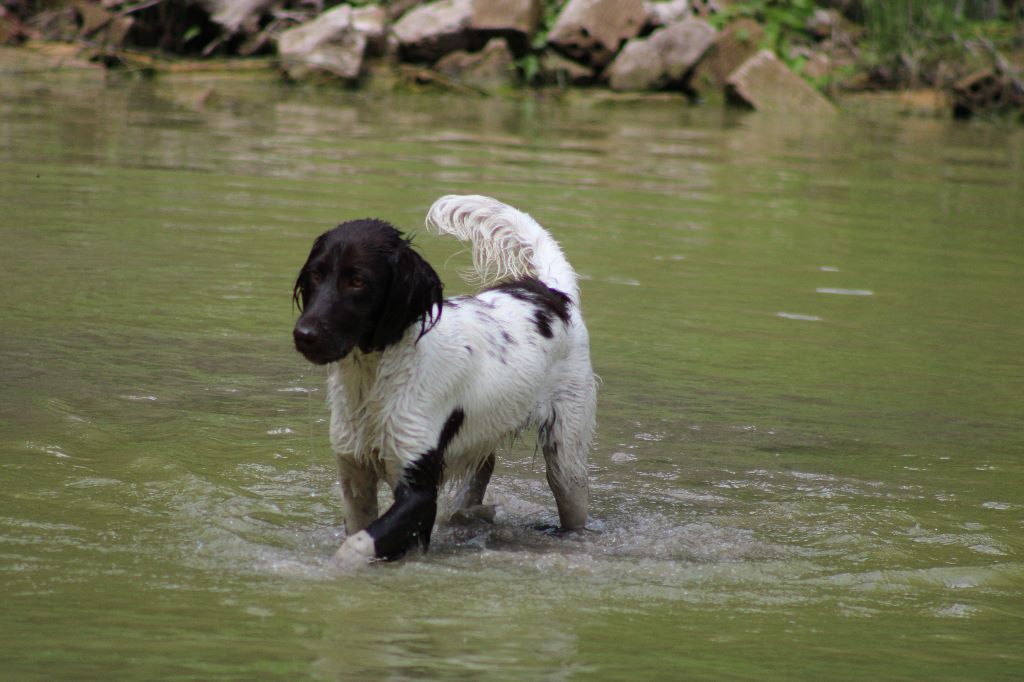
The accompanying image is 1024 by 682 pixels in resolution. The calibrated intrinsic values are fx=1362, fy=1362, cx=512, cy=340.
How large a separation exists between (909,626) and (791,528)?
1.24 metres

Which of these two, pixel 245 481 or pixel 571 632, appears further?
pixel 245 481

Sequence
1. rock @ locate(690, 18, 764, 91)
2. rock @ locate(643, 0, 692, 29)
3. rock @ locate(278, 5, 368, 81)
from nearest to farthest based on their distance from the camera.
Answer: rock @ locate(278, 5, 368, 81), rock @ locate(690, 18, 764, 91), rock @ locate(643, 0, 692, 29)

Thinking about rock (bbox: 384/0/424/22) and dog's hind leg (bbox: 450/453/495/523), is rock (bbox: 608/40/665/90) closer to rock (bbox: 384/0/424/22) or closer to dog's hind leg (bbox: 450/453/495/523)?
rock (bbox: 384/0/424/22)

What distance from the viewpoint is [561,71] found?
25.5 m

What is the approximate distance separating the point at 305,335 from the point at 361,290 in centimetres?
29

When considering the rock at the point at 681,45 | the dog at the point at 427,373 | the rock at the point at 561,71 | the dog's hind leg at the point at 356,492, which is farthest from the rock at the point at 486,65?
the dog's hind leg at the point at 356,492

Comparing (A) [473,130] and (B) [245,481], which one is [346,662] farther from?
(A) [473,130]

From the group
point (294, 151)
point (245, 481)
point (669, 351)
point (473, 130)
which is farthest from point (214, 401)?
point (473, 130)

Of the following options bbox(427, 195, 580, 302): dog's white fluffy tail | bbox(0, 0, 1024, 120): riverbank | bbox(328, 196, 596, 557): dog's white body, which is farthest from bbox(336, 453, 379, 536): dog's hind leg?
bbox(0, 0, 1024, 120): riverbank

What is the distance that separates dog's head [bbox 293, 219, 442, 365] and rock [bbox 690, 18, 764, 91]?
21.4 metres

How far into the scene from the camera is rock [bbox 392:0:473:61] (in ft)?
82.4

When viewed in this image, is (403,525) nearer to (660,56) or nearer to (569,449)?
(569,449)

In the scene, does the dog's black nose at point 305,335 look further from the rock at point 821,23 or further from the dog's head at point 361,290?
the rock at point 821,23

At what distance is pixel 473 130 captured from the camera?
62.5 feet
